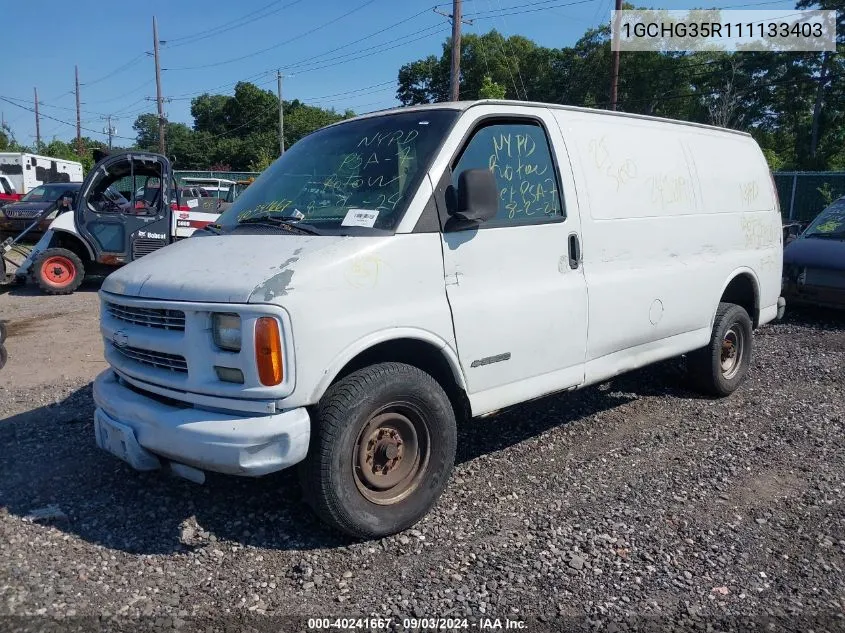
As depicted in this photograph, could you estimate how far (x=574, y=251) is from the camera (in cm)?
430

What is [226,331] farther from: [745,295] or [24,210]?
[24,210]

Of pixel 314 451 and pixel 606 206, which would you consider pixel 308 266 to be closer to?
pixel 314 451

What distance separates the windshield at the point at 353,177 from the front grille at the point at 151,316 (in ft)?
2.54

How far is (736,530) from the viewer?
371 centimetres

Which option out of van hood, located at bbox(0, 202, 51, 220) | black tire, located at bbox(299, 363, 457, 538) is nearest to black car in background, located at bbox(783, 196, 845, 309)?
black tire, located at bbox(299, 363, 457, 538)

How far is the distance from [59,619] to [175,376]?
44.1 inches

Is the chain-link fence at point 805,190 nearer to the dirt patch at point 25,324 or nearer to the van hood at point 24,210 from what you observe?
the dirt patch at point 25,324

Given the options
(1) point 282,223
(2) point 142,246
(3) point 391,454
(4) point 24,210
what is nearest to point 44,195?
(4) point 24,210

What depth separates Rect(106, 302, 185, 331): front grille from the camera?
10.9 ft

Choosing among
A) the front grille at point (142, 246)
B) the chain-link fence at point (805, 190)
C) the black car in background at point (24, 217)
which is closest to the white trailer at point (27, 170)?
the black car in background at point (24, 217)

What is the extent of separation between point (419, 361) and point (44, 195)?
17505mm

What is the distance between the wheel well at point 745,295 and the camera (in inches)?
239

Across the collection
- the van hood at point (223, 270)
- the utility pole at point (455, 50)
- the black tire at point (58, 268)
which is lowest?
the black tire at point (58, 268)

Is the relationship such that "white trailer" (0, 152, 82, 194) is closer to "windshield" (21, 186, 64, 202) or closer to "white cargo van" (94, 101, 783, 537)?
"windshield" (21, 186, 64, 202)
